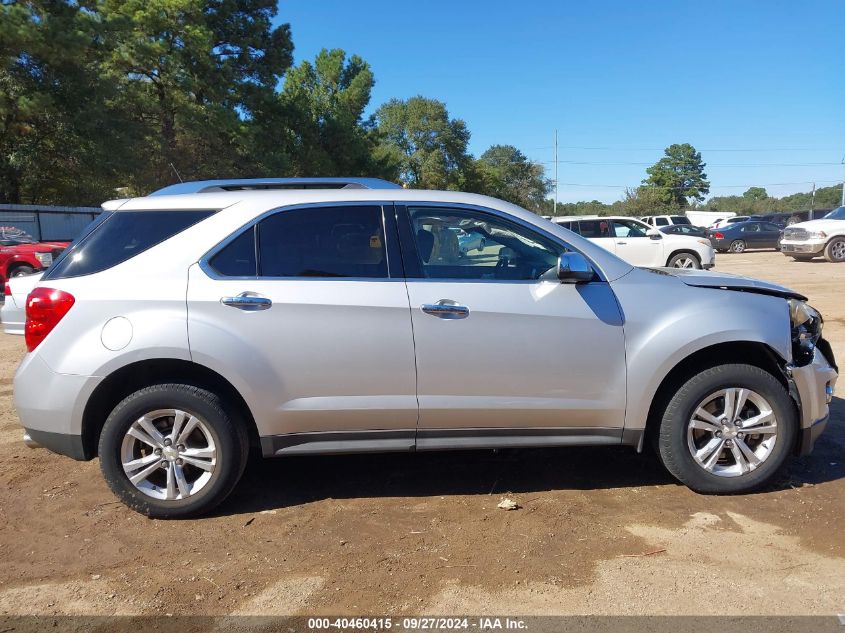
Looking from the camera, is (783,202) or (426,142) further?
(783,202)

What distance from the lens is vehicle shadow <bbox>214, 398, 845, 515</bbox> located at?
400 centimetres

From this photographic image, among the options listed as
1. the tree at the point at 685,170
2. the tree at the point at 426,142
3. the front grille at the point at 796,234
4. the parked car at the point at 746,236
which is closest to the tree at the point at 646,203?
the tree at the point at 685,170

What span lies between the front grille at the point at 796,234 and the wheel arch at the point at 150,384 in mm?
21095

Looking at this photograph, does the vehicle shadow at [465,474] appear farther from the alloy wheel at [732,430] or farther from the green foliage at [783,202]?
the green foliage at [783,202]

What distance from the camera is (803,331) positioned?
392 centimetres

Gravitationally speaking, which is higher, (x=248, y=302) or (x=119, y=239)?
(x=119, y=239)

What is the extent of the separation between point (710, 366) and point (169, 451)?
3.14 m

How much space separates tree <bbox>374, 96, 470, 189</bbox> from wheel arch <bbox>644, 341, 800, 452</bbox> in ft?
176

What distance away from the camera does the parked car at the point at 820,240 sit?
19.7m

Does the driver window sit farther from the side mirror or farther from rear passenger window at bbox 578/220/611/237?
rear passenger window at bbox 578/220/611/237

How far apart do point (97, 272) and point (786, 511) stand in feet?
13.4

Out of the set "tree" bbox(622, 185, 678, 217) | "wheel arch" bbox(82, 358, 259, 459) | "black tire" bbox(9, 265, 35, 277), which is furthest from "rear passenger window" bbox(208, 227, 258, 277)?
"tree" bbox(622, 185, 678, 217)

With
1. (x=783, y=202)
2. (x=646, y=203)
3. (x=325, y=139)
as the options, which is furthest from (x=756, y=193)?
(x=325, y=139)

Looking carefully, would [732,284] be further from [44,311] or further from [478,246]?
[44,311]
